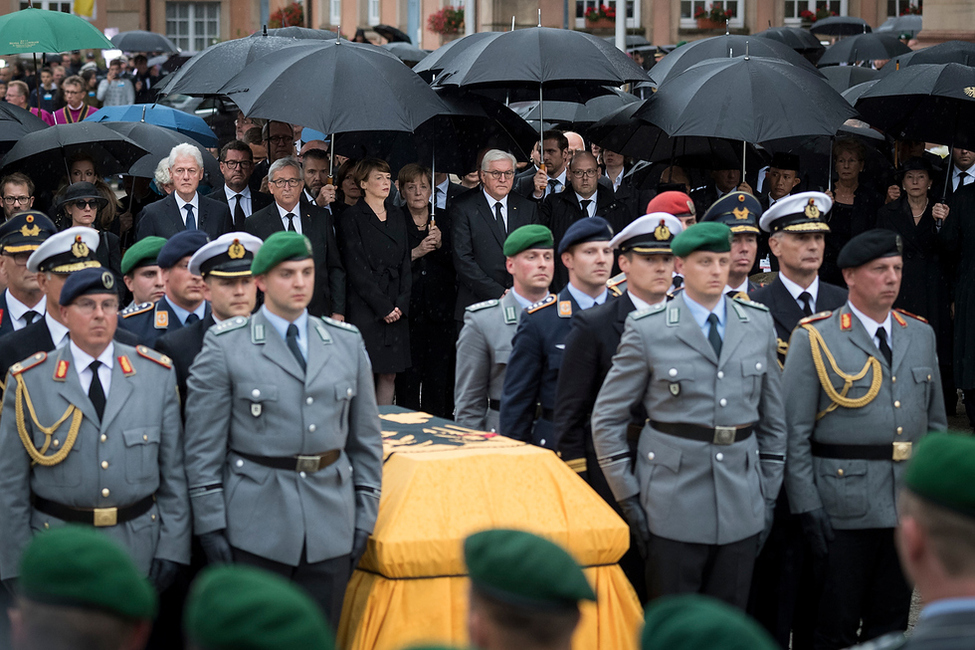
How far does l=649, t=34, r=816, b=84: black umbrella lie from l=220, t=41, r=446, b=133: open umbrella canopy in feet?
9.03

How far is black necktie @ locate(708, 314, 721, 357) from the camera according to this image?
15.5ft

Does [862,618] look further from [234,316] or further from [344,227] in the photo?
[344,227]

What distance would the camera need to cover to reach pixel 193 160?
8055 mm

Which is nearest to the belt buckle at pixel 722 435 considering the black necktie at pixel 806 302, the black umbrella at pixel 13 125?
the black necktie at pixel 806 302

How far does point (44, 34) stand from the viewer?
1002 cm

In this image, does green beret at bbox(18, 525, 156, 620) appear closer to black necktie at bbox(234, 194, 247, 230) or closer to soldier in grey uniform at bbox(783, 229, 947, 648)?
soldier in grey uniform at bbox(783, 229, 947, 648)

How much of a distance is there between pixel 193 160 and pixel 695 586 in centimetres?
464

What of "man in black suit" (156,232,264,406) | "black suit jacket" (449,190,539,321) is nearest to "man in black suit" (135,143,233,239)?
"black suit jacket" (449,190,539,321)

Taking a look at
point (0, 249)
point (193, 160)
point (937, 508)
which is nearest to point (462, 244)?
point (193, 160)

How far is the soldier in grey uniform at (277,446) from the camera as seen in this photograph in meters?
4.33

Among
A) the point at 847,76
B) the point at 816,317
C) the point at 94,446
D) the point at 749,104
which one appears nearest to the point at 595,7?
the point at 847,76

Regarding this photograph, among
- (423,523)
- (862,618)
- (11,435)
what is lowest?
(862,618)

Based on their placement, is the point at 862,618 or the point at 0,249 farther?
the point at 0,249

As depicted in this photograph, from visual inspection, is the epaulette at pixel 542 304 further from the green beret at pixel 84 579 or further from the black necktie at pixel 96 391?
the green beret at pixel 84 579
